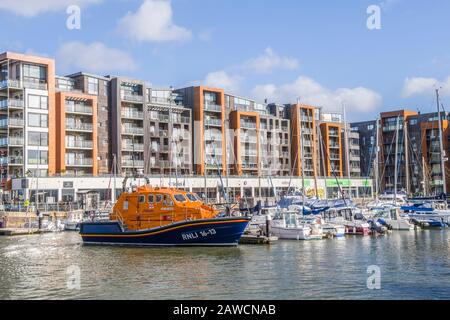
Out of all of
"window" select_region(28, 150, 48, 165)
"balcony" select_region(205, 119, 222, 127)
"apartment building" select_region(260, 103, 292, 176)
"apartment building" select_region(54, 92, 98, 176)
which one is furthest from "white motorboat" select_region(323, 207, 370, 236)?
"apartment building" select_region(260, 103, 292, 176)

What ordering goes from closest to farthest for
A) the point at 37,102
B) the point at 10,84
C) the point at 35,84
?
the point at 10,84, the point at 37,102, the point at 35,84

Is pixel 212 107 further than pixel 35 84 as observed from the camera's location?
Yes

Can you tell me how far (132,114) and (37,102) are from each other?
18.1 meters

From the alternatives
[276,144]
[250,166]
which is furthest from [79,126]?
[276,144]

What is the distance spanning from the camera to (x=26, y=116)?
8306cm

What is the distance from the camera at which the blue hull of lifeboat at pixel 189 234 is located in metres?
37.9

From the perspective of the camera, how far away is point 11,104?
82000mm

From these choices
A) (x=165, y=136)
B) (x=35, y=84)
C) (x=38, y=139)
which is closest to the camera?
(x=38, y=139)

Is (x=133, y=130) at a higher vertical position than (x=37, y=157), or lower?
higher

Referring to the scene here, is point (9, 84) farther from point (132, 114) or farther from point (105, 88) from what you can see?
point (132, 114)

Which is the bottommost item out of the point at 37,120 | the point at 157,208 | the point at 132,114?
the point at 157,208
